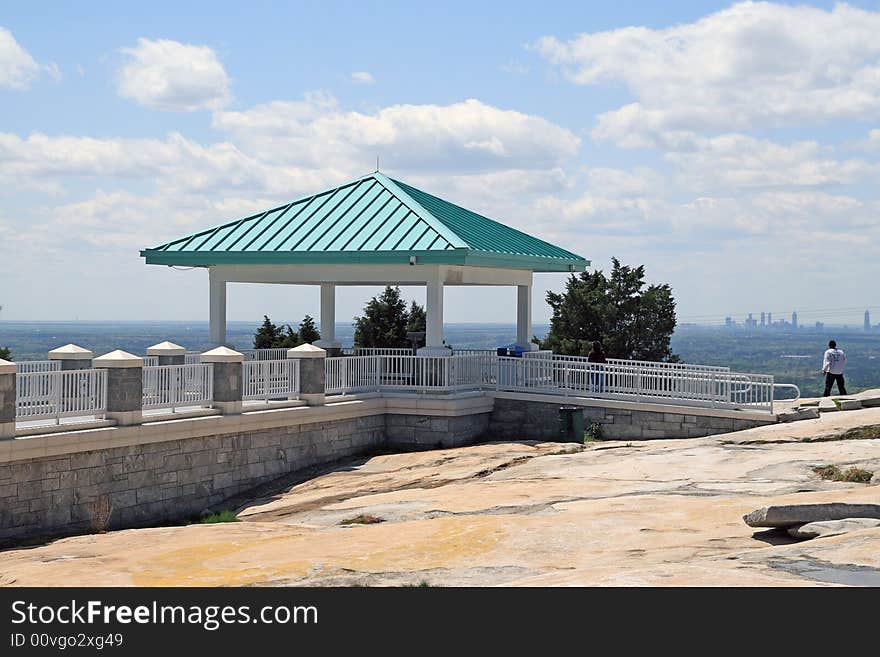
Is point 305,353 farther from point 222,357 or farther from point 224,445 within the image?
point 224,445

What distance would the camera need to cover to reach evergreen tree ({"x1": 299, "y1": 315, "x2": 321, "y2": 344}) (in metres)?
42.6

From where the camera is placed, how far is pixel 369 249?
2277cm

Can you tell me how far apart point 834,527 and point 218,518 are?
9530 millimetres

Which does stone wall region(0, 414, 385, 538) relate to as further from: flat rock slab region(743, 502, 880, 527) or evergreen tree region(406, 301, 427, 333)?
evergreen tree region(406, 301, 427, 333)

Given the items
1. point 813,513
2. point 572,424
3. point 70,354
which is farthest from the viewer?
point 572,424

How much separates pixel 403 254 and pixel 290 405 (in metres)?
4.01

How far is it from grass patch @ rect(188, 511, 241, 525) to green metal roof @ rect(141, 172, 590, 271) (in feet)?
22.6

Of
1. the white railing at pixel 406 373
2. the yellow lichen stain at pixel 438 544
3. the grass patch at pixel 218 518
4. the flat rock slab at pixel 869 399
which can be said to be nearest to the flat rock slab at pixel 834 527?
the yellow lichen stain at pixel 438 544

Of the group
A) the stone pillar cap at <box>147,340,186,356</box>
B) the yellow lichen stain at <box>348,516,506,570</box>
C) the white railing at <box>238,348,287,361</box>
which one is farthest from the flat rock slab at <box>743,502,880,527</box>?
the white railing at <box>238,348,287,361</box>

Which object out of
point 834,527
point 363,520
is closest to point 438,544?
point 363,520

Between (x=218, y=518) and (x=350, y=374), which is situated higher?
(x=350, y=374)

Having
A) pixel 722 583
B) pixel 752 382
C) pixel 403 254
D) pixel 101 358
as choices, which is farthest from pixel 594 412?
pixel 722 583

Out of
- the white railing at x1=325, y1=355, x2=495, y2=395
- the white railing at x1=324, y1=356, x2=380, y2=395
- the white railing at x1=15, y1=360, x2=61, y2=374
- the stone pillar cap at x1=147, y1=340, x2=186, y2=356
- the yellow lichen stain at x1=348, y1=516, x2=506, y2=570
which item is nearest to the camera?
the yellow lichen stain at x1=348, y1=516, x2=506, y2=570

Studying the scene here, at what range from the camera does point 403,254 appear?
2239 centimetres
